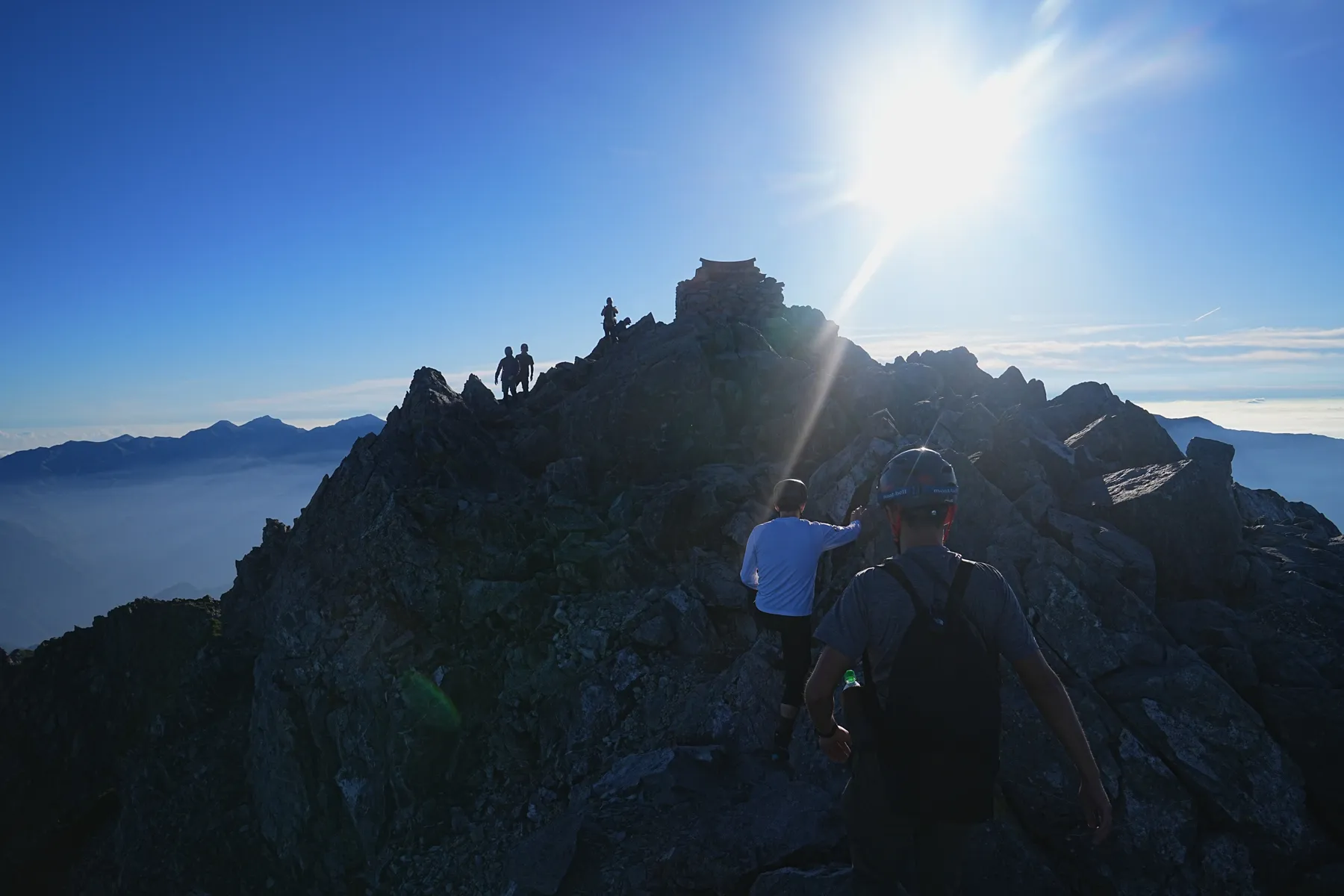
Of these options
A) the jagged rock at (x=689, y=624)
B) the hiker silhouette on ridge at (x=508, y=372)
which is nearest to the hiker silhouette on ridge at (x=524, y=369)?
the hiker silhouette on ridge at (x=508, y=372)

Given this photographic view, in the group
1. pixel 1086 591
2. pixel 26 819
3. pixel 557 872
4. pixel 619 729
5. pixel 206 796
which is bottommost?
pixel 26 819

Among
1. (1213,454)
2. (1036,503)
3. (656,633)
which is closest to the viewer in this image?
(1036,503)

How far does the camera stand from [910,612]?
16.4ft

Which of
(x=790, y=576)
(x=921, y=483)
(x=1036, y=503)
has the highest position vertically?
(x=921, y=483)

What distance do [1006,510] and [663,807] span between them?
9.23 m

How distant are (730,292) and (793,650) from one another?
3288 centimetres

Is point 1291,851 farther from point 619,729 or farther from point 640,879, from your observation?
point 619,729

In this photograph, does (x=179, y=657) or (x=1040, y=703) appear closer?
(x=1040, y=703)

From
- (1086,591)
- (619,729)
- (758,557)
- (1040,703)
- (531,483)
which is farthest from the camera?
(531,483)

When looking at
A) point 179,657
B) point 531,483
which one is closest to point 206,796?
point 179,657

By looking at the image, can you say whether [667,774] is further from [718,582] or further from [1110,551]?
[1110,551]

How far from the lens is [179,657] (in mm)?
32812


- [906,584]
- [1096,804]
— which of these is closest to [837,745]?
[906,584]

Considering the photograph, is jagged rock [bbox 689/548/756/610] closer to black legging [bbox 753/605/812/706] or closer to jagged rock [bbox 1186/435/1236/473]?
black legging [bbox 753/605/812/706]
